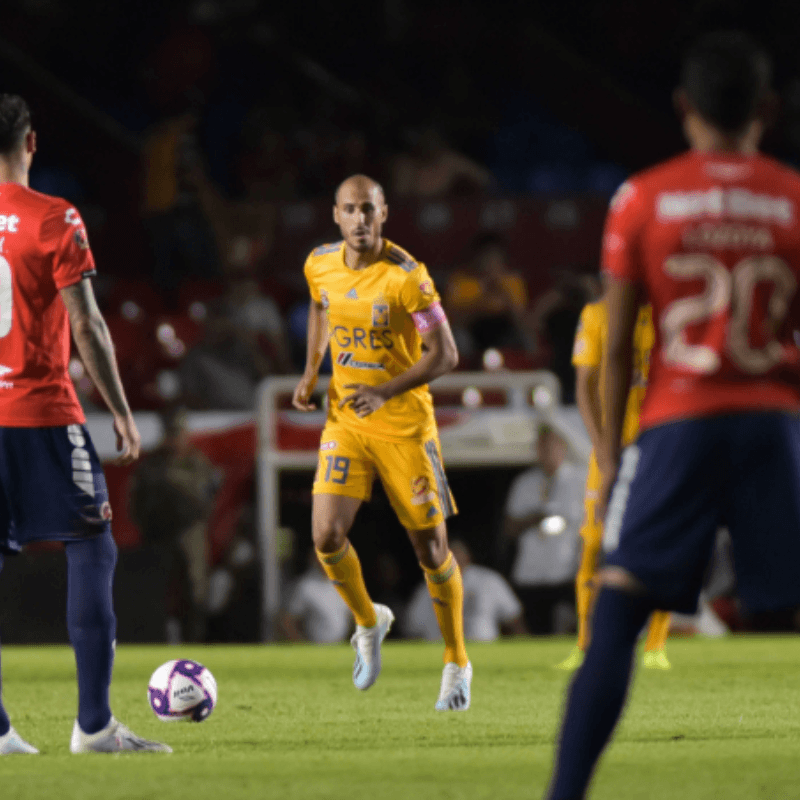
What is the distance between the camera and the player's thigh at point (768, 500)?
3666mm

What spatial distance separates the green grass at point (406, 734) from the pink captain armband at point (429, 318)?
5.59 ft

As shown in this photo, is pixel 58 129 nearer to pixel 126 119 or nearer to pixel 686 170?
pixel 126 119

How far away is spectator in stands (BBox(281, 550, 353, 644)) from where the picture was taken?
40.6 ft

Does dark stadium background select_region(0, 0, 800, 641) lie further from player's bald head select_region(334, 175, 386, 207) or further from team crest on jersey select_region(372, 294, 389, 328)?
team crest on jersey select_region(372, 294, 389, 328)

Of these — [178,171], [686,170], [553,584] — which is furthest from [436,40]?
[686,170]

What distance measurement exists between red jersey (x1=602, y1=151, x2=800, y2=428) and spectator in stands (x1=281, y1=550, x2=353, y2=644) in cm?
882

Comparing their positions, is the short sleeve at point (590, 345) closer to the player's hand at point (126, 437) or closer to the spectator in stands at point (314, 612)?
the player's hand at point (126, 437)

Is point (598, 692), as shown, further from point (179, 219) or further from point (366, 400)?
point (179, 219)

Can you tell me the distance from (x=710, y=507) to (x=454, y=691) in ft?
11.4

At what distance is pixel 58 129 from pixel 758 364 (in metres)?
13.6

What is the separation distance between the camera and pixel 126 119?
1709 centimetres

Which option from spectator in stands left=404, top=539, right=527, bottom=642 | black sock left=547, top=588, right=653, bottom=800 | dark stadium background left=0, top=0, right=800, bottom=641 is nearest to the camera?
black sock left=547, top=588, right=653, bottom=800

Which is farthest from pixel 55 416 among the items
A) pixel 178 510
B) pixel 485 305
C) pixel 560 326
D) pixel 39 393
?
pixel 560 326

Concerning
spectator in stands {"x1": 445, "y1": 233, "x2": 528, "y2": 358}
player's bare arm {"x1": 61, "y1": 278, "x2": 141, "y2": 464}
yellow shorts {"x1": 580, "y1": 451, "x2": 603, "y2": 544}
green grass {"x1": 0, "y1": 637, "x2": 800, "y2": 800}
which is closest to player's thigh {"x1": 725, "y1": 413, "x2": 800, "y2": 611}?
green grass {"x1": 0, "y1": 637, "x2": 800, "y2": 800}
